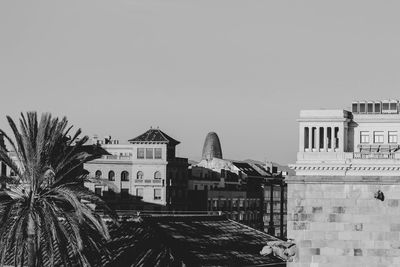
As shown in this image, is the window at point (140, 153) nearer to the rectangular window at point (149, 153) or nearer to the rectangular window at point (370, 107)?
the rectangular window at point (149, 153)

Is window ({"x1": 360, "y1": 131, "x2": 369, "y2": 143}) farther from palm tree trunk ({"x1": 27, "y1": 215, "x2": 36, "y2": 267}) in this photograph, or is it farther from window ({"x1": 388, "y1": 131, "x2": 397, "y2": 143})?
palm tree trunk ({"x1": 27, "y1": 215, "x2": 36, "y2": 267})

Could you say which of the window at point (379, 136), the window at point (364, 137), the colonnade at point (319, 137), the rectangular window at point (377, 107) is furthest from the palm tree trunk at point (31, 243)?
the rectangular window at point (377, 107)

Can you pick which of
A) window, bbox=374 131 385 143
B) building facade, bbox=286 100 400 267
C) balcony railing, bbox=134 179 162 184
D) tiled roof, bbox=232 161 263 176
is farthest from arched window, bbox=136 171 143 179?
building facade, bbox=286 100 400 267

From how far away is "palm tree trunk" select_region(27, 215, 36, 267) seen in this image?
5322 centimetres

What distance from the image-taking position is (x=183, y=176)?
15275 centimetres

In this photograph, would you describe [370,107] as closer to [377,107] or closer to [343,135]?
[377,107]

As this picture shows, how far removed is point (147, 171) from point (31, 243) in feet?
309

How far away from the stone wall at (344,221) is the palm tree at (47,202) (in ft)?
70.9

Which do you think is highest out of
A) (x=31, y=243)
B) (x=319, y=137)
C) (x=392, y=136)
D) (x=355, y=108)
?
(x=355, y=108)

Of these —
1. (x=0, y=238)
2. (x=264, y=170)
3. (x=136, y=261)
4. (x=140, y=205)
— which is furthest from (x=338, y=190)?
(x=264, y=170)

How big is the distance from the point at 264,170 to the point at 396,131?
220ft

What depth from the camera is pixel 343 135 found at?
133 m

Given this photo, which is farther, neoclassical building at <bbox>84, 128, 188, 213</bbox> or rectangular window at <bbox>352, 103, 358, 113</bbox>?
neoclassical building at <bbox>84, 128, 188, 213</bbox>

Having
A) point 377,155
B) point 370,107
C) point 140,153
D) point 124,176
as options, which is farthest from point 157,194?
point 377,155
